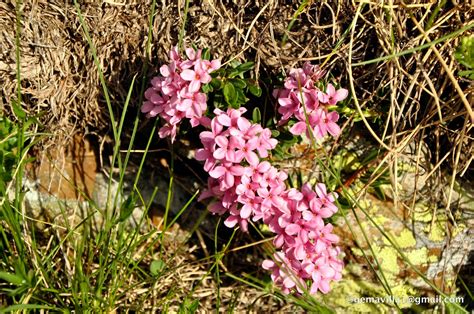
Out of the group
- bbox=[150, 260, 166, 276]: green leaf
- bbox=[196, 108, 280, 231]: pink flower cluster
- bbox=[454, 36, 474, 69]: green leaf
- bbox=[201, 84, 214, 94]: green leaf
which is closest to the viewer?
bbox=[454, 36, 474, 69]: green leaf

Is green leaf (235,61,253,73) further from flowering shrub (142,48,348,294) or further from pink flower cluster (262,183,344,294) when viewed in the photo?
pink flower cluster (262,183,344,294)

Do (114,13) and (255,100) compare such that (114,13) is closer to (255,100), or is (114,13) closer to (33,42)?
(33,42)

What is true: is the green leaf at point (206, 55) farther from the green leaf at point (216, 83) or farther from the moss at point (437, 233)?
the moss at point (437, 233)

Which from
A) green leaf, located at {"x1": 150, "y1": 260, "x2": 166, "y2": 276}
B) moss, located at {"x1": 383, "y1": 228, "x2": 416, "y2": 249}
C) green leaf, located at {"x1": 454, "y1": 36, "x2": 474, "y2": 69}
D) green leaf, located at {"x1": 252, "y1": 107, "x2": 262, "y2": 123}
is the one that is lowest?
green leaf, located at {"x1": 150, "y1": 260, "x2": 166, "y2": 276}

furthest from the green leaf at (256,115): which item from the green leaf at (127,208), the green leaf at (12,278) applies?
the green leaf at (12,278)

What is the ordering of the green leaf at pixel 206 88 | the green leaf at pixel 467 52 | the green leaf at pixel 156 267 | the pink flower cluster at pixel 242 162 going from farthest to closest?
the green leaf at pixel 156 267 < the green leaf at pixel 206 88 < the pink flower cluster at pixel 242 162 < the green leaf at pixel 467 52

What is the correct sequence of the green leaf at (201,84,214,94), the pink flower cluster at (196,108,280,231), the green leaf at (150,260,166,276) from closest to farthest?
the pink flower cluster at (196,108,280,231), the green leaf at (201,84,214,94), the green leaf at (150,260,166,276)

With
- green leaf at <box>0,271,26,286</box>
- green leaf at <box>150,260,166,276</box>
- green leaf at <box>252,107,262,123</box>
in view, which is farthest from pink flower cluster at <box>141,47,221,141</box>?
green leaf at <box>0,271,26,286</box>
